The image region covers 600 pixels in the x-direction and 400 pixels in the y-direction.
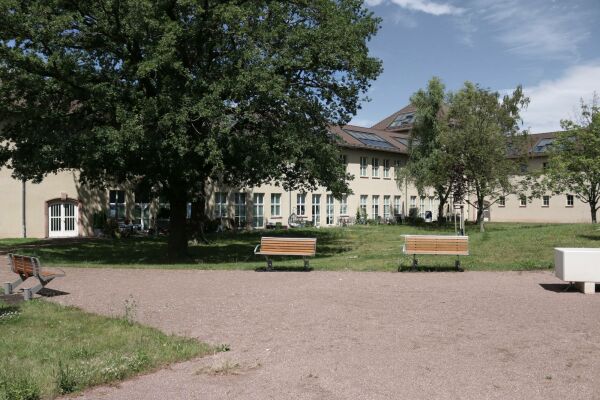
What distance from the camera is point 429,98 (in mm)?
41531

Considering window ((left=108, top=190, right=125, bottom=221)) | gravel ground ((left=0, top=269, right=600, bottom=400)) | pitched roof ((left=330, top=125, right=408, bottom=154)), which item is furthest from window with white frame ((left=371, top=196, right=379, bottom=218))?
gravel ground ((left=0, top=269, right=600, bottom=400))

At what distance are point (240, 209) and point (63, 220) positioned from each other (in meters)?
12.1

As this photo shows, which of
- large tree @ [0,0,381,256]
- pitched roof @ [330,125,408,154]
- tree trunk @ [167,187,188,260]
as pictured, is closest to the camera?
large tree @ [0,0,381,256]

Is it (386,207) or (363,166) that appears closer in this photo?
(363,166)

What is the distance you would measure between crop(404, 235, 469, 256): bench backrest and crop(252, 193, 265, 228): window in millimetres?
28362

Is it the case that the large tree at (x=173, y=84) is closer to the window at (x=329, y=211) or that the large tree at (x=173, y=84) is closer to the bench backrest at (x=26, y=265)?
the bench backrest at (x=26, y=265)

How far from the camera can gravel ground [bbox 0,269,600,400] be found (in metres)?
5.24

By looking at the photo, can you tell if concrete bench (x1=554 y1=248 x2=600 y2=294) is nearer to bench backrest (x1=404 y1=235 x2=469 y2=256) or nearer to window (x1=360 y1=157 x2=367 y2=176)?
bench backrest (x1=404 y1=235 x2=469 y2=256)

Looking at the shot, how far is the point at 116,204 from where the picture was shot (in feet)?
117

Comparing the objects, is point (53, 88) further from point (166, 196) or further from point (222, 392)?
point (222, 392)

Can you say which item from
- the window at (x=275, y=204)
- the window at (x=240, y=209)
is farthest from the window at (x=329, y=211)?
the window at (x=240, y=209)

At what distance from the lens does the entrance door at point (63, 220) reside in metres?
33.3

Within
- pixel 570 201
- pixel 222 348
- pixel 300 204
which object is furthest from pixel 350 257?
pixel 570 201

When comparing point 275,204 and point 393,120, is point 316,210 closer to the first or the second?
point 275,204
